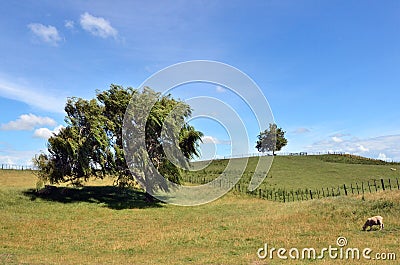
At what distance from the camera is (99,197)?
39.8m

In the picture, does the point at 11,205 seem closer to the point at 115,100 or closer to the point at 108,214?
the point at 108,214

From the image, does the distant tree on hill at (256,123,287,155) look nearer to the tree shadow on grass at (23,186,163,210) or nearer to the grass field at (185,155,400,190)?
the grass field at (185,155,400,190)

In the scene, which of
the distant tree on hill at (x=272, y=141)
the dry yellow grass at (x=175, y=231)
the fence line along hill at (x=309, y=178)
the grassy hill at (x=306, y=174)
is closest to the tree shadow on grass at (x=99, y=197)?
the dry yellow grass at (x=175, y=231)

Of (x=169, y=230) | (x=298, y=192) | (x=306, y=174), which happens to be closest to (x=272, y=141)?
(x=306, y=174)

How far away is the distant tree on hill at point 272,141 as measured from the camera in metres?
102

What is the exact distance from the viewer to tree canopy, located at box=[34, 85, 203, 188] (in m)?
37.8

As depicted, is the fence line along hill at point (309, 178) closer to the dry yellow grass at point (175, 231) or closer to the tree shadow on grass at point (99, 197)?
the dry yellow grass at point (175, 231)

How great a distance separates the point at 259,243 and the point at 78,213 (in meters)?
20.2

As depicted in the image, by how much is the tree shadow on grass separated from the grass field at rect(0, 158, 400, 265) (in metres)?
0.20

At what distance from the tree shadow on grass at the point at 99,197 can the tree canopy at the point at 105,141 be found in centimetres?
155

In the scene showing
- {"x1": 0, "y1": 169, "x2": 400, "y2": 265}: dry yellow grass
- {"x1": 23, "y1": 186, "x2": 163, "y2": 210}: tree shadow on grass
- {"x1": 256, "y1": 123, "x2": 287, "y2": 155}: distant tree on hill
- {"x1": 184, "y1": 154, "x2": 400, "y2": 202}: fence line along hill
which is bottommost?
{"x1": 0, "y1": 169, "x2": 400, "y2": 265}: dry yellow grass

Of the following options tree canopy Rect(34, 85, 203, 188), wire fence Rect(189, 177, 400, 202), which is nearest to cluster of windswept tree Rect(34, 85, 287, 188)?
tree canopy Rect(34, 85, 203, 188)

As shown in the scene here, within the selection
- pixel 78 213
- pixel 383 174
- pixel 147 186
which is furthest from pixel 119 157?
pixel 383 174

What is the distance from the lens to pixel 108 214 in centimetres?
3247
